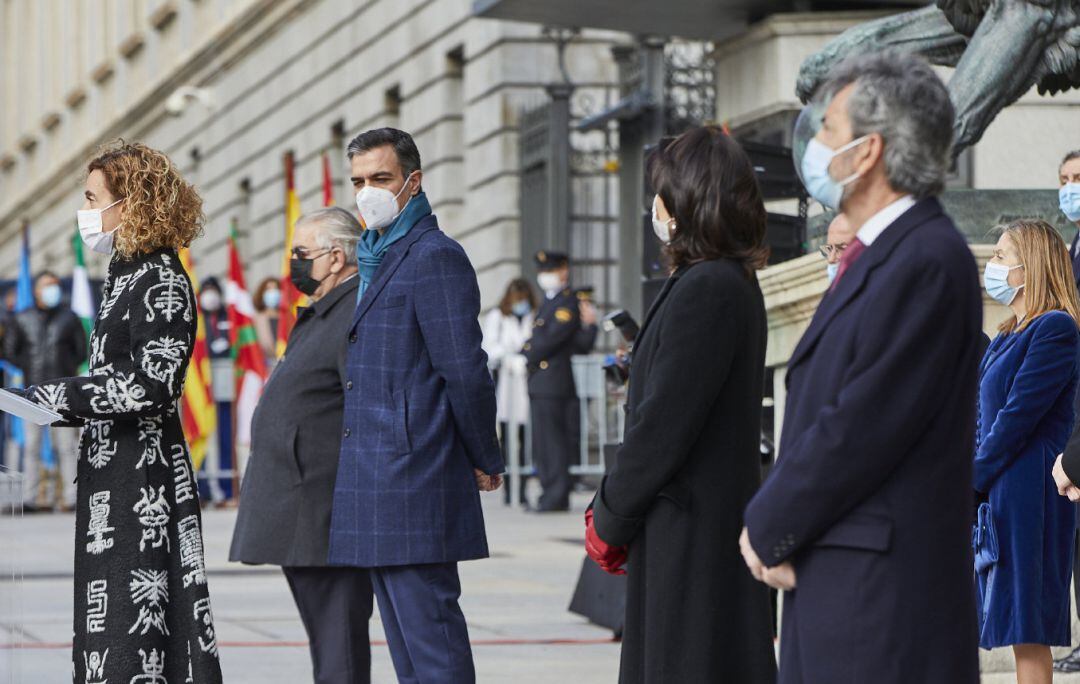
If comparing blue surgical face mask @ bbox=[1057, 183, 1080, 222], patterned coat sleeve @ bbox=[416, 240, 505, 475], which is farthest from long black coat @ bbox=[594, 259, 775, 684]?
blue surgical face mask @ bbox=[1057, 183, 1080, 222]

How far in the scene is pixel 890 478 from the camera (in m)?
3.84

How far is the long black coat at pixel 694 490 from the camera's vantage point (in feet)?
15.3

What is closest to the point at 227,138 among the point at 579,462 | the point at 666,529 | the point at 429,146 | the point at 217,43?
the point at 217,43

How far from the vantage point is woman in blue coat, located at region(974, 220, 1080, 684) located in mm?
6410

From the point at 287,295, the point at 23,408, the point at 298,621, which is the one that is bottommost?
the point at 298,621

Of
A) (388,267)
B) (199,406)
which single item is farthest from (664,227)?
(199,406)

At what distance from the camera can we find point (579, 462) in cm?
1912

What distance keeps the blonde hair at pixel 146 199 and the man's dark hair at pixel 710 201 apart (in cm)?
173

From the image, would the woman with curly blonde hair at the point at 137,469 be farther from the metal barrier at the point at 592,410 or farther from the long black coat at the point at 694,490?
Result: the metal barrier at the point at 592,410

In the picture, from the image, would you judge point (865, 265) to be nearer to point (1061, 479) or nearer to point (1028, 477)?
point (1061, 479)

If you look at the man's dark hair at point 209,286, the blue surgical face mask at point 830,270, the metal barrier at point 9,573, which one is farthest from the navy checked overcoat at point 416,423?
the man's dark hair at point 209,286

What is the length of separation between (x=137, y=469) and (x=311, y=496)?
2.41 ft

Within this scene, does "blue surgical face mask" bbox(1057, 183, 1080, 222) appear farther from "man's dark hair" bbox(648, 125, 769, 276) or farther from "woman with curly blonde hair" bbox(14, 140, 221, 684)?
"woman with curly blonde hair" bbox(14, 140, 221, 684)

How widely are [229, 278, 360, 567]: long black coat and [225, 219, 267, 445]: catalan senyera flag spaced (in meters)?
11.1
